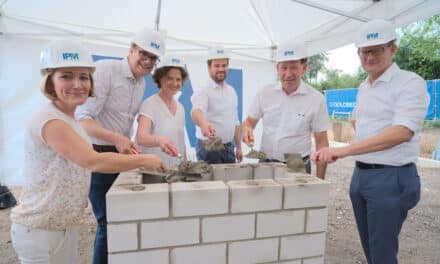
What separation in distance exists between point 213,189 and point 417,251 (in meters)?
3.42

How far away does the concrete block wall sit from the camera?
139 cm

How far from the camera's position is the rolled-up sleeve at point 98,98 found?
7.30 ft

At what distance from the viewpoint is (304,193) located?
1.60 meters

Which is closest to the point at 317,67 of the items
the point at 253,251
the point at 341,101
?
the point at 341,101

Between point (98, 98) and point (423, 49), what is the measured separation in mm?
21915

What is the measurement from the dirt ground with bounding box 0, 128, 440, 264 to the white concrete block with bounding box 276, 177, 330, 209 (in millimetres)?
2099

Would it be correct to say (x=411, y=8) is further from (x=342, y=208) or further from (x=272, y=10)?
(x=342, y=208)

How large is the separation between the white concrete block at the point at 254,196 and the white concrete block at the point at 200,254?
22cm

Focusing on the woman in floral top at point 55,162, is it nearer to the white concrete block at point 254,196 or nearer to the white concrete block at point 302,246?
the white concrete block at point 254,196

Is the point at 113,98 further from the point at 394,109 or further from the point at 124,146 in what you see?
the point at 394,109

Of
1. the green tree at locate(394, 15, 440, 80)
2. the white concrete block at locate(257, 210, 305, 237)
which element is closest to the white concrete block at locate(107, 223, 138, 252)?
the white concrete block at locate(257, 210, 305, 237)

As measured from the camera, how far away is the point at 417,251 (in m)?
3.59

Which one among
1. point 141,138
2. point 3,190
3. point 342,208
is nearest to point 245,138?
point 141,138

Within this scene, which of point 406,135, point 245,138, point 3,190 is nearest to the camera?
point 406,135
